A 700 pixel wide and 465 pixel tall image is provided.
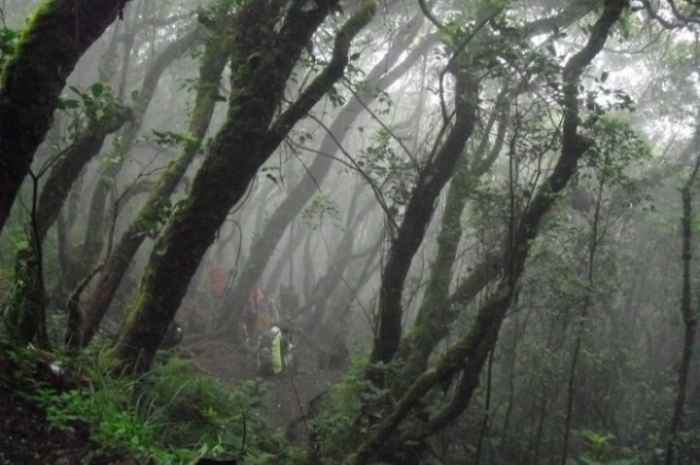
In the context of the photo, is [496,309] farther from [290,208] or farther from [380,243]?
[290,208]

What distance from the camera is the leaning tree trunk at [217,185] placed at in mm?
5031

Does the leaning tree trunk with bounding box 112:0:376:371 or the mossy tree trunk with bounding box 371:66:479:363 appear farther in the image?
the mossy tree trunk with bounding box 371:66:479:363

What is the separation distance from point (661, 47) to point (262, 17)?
15.9 metres

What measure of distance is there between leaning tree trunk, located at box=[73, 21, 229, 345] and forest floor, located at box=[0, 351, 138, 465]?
202 centimetres

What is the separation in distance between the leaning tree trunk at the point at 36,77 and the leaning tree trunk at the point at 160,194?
220 cm

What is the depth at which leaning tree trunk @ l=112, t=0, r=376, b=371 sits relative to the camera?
16.5 ft

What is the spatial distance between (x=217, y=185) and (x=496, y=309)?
2978 millimetres

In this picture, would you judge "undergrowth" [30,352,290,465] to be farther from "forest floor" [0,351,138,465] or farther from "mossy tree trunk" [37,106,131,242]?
"mossy tree trunk" [37,106,131,242]

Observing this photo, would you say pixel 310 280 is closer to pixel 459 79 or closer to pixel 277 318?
pixel 277 318

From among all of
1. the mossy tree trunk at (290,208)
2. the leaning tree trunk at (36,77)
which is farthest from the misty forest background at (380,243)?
the mossy tree trunk at (290,208)

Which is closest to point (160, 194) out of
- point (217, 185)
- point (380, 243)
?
point (217, 185)

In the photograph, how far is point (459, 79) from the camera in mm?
7129

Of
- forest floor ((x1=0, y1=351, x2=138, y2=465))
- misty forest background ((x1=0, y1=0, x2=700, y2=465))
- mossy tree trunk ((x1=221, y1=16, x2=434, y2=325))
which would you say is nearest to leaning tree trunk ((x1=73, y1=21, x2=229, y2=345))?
misty forest background ((x1=0, y1=0, x2=700, y2=465))

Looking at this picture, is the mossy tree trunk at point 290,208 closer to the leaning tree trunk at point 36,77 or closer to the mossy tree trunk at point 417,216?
the mossy tree trunk at point 417,216
